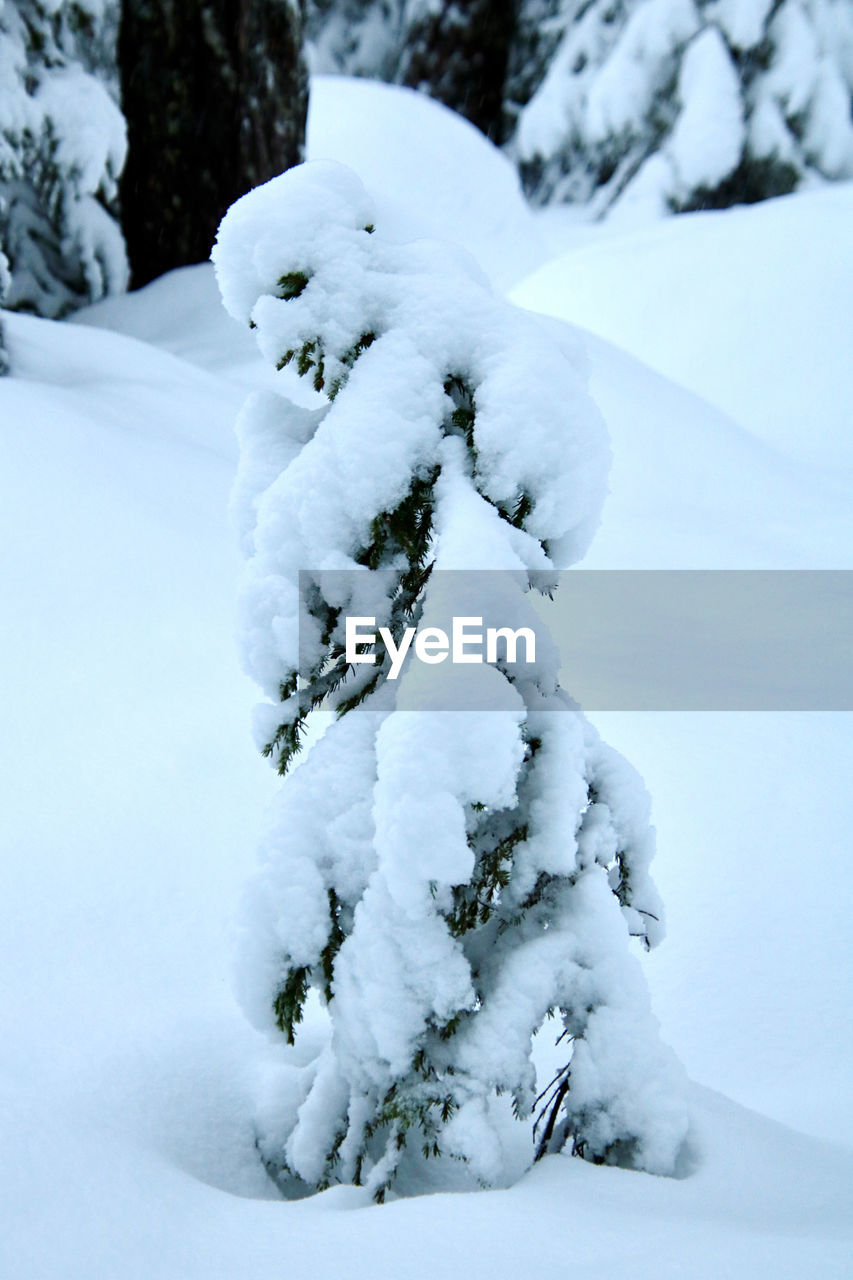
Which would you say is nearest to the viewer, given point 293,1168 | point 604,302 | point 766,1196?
point 766,1196

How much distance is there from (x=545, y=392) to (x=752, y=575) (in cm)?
340

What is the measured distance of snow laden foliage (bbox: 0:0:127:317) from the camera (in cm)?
539

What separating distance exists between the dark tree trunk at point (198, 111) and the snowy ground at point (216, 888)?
289 cm

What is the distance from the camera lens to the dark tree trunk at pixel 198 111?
25.4ft

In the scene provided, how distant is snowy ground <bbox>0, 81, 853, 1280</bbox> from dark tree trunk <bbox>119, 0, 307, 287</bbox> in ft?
9.47

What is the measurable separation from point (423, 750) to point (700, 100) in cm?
1415

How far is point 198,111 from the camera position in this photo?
7941mm

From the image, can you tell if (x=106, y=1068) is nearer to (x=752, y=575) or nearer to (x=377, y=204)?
(x=377, y=204)

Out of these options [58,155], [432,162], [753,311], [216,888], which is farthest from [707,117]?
[216,888]

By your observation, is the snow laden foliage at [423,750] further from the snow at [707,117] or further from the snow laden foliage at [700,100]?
the snow at [707,117]

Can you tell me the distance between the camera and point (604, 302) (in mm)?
7816

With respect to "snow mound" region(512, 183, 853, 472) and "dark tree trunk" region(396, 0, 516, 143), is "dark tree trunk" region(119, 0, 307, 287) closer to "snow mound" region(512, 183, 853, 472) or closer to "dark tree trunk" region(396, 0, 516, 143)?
"snow mound" region(512, 183, 853, 472)

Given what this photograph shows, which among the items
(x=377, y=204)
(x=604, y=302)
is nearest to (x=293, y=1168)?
(x=377, y=204)

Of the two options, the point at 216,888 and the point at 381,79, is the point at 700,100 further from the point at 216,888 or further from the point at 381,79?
the point at 216,888
